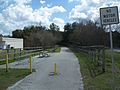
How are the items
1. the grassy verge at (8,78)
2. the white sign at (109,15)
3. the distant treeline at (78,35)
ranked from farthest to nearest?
the distant treeline at (78,35), the grassy verge at (8,78), the white sign at (109,15)

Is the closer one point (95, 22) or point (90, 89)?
point (90, 89)

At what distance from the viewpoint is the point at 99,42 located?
5531 cm

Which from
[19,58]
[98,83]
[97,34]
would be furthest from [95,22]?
[98,83]

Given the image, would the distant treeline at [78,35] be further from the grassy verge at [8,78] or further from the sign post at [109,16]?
the sign post at [109,16]

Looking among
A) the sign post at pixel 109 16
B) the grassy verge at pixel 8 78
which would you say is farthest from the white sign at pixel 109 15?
the grassy verge at pixel 8 78

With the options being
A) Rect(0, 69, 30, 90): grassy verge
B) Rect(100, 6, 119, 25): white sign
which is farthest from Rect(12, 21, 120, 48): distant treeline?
Rect(100, 6, 119, 25): white sign

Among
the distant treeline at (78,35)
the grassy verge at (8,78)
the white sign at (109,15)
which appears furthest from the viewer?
the distant treeline at (78,35)

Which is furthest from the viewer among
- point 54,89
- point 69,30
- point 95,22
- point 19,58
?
point 69,30

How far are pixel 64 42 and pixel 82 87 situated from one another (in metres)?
154

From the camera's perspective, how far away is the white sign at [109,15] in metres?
10.1

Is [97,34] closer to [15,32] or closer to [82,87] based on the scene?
[82,87]

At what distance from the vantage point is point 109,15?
33.5 feet

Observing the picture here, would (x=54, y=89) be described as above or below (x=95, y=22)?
below

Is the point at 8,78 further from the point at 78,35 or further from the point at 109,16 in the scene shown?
the point at 78,35
